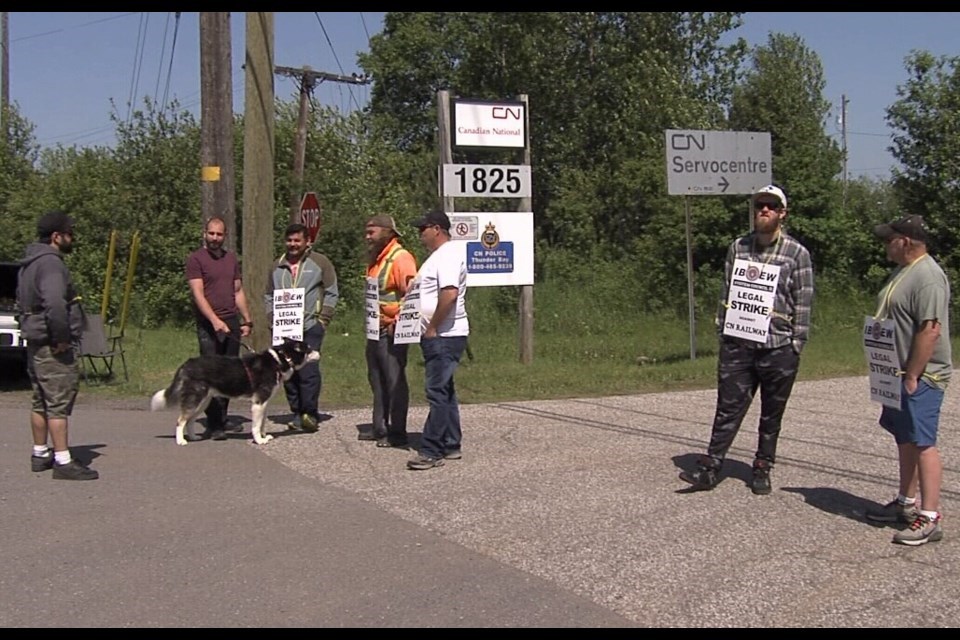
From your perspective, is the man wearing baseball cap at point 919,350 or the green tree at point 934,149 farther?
the green tree at point 934,149

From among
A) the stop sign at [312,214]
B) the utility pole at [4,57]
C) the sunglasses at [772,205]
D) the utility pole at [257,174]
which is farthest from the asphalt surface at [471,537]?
the utility pole at [4,57]

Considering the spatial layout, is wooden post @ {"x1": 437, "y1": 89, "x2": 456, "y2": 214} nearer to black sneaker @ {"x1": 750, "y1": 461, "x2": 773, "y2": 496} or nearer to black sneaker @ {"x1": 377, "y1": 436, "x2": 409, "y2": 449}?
black sneaker @ {"x1": 377, "y1": 436, "x2": 409, "y2": 449}

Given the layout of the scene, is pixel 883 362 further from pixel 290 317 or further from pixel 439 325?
pixel 290 317

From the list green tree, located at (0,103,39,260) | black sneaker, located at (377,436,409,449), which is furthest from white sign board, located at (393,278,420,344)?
green tree, located at (0,103,39,260)

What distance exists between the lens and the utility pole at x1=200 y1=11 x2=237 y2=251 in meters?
11.7

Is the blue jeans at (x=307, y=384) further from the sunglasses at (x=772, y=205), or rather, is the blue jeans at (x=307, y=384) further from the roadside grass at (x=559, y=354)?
the sunglasses at (x=772, y=205)

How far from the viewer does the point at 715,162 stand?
46.9 ft

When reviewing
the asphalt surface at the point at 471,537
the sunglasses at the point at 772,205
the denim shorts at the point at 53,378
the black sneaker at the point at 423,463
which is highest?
the sunglasses at the point at 772,205

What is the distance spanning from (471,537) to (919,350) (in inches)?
110

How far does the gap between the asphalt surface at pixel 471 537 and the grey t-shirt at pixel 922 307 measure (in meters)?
1.03

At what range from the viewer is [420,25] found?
48.0 meters

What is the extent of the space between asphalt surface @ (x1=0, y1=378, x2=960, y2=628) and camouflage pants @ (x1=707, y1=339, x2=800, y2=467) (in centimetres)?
37

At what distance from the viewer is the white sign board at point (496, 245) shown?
47.2 feet

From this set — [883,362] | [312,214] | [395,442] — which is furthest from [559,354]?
[883,362]
